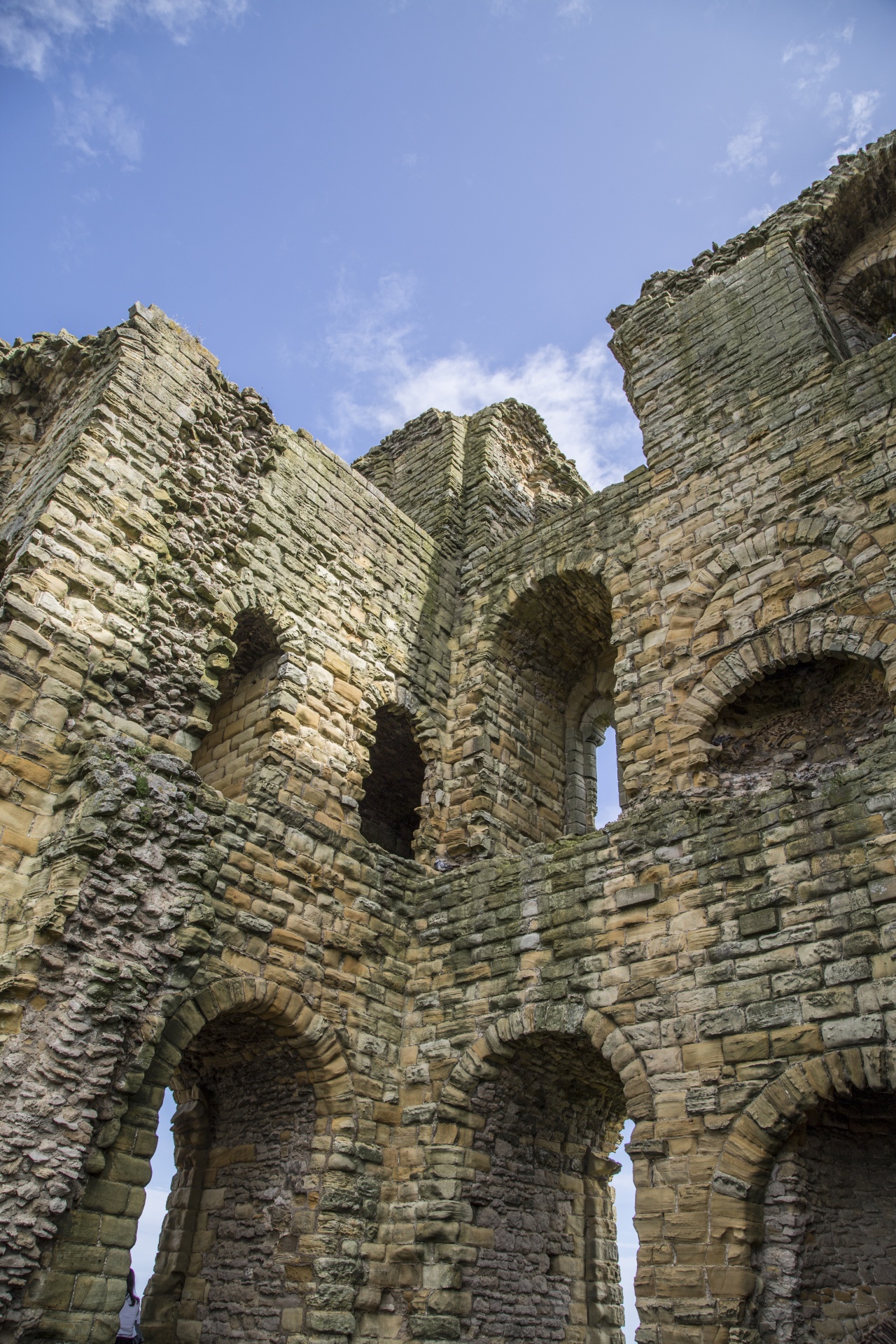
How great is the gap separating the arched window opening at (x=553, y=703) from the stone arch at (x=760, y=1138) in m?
4.18

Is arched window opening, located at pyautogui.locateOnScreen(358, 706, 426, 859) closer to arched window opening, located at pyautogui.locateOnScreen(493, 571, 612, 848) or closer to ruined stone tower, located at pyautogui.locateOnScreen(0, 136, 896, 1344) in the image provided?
ruined stone tower, located at pyautogui.locateOnScreen(0, 136, 896, 1344)

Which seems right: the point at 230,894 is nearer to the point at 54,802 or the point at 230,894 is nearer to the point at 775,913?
the point at 54,802

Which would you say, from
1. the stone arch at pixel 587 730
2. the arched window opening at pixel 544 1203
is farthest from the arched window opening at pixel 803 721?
the stone arch at pixel 587 730

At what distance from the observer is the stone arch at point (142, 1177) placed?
4852 millimetres

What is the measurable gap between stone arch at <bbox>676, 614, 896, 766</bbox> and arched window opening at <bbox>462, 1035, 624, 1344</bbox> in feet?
9.05

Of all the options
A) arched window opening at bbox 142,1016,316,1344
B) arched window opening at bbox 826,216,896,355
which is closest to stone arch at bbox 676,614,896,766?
arched window opening at bbox 142,1016,316,1344

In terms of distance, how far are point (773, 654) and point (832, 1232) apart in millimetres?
4047

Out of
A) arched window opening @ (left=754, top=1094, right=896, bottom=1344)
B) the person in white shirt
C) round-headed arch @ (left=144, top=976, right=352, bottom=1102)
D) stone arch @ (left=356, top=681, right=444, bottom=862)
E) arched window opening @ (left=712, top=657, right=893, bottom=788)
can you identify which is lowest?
the person in white shirt

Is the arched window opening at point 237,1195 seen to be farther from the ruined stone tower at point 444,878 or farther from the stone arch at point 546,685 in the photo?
the stone arch at point 546,685

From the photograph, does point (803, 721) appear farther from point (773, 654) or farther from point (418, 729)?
point (418, 729)

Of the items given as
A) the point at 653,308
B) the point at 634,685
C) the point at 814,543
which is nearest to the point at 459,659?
the point at 634,685

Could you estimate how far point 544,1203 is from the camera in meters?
7.22

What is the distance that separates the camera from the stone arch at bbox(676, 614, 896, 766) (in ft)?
22.0

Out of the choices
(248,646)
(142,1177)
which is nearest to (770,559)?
(248,646)
